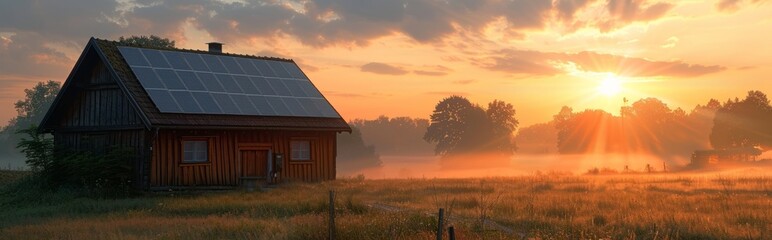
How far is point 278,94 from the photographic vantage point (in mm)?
36125

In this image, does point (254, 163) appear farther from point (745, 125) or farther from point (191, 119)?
point (745, 125)

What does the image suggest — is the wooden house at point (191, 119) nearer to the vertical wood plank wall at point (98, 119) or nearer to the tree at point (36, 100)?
the vertical wood plank wall at point (98, 119)

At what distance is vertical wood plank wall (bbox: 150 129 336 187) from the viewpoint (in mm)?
30141

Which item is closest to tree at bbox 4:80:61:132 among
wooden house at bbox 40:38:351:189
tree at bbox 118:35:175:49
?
tree at bbox 118:35:175:49

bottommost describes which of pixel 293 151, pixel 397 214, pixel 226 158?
pixel 397 214

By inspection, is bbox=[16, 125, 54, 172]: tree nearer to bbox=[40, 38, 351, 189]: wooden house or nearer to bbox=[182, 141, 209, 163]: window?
bbox=[40, 38, 351, 189]: wooden house

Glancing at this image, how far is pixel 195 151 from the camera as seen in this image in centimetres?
3127

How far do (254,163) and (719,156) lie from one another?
6169 centimetres

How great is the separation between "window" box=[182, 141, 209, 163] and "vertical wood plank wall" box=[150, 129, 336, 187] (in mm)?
175

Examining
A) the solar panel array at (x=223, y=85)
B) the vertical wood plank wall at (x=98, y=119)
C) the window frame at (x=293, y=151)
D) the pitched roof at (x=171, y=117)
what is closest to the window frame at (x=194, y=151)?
the pitched roof at (x=171, y=117)

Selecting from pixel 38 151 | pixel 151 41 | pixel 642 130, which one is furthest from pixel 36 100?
pixel 642 130

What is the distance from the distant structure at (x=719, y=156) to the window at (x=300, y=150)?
53525 millimetres

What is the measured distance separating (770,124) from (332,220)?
309ft

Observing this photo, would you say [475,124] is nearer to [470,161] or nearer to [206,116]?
[470,161]
